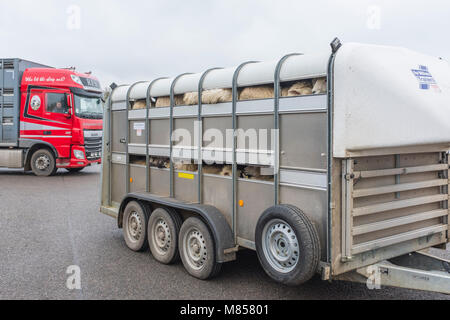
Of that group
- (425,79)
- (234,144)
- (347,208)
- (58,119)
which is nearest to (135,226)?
(234,144)

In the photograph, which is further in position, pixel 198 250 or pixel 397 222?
pixel 198 250

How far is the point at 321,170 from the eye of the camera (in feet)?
13.0

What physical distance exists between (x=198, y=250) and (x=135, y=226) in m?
1.55

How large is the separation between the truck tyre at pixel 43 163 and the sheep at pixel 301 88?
43.8 ft

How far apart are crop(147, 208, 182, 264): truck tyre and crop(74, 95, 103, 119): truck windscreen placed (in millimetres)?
10698

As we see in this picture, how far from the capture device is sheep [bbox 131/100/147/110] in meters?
6.39

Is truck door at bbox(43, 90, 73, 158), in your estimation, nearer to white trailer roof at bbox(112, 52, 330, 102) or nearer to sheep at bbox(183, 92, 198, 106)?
white trailer roof at bbox(112, 52, 330, 102)

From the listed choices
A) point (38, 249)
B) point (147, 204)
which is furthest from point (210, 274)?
point (38, 249)

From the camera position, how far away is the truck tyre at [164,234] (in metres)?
5.46

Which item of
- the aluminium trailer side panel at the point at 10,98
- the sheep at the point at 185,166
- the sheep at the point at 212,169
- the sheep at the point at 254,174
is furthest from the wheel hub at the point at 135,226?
the aluminium trailer side panel at the point at 10,98

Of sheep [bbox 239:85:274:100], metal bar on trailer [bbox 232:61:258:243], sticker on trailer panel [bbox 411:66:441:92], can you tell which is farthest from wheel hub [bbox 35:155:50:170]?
sticker on trailer panel [bbox 411:66:441:92]

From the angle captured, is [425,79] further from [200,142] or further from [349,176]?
[200,142]

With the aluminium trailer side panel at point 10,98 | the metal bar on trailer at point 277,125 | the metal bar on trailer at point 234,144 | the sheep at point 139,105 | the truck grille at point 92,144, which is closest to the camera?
the metal bar on trailer at point 277,125

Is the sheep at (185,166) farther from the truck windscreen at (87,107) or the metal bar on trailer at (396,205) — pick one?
Result: the truck windscreen at (87,107)
